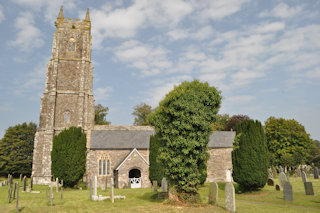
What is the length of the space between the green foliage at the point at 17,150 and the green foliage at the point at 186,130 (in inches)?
1658

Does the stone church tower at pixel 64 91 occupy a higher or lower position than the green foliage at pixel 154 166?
higher

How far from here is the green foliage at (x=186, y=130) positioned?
37.5ft

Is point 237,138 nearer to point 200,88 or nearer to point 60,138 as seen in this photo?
point 200,88

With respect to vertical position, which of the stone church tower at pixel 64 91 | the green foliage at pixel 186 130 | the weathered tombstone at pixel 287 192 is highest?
the stone church tower at pixel 64 91

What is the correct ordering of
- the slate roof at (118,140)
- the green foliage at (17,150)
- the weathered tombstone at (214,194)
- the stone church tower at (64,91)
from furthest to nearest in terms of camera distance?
1. the green foliage at (17,150)
2. the stone church tower at (64,91)
3. the slate roof at (118,140)
4. the weathered tombstone at (214,194)

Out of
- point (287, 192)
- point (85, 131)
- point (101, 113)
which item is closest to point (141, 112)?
point (101, 113)

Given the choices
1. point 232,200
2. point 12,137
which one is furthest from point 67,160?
point 12,137

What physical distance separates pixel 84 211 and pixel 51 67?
88.1 ft

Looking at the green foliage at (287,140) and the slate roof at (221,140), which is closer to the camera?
the slate roof at (221,140)

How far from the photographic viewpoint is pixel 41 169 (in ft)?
97.6

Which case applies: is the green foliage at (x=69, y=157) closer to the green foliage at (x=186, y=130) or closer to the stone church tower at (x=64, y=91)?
the stone church tower at (x=64, y=91)

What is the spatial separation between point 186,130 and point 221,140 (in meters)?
23.4

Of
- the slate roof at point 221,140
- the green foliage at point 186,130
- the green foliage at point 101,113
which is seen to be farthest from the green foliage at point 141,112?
the green foliage at point 186,130

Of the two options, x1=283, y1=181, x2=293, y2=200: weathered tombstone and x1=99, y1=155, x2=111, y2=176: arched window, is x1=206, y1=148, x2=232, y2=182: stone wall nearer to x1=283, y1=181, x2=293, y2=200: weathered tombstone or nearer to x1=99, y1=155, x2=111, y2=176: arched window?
x1=99, y1=155, x2=111, y2=176: arched window
